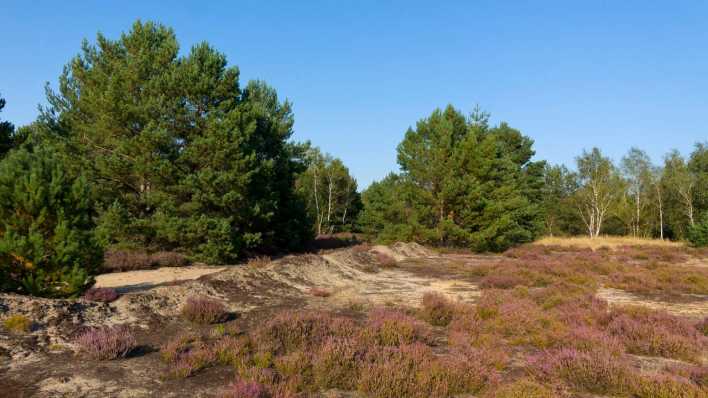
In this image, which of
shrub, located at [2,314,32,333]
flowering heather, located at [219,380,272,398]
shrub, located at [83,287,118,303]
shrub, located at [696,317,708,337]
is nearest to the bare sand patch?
shrub, located at [696,317,708,337]

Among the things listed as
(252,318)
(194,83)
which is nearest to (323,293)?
(252,318)

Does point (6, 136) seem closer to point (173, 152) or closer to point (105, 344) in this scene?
point (173, 152)

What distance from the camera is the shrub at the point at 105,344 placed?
568 cm

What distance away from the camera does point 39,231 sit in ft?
25.9

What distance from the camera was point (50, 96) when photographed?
995 inches

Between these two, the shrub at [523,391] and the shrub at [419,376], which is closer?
the shrub at [523,391]

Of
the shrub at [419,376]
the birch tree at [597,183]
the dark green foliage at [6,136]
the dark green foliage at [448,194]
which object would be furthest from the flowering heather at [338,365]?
the birch tree at [597,183]

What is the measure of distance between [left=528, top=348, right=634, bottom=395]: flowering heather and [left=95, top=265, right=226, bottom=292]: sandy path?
10783 millimetres

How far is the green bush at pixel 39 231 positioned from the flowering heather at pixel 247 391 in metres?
5.49

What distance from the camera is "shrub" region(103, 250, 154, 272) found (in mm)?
16384

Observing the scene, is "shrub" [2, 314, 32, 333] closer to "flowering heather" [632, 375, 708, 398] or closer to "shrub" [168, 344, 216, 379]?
"shrub" [168, 344, 216, 379]

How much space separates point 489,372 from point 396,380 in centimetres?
150

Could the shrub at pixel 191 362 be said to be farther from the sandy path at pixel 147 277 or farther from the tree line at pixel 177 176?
the sandy path at pixel 147 277

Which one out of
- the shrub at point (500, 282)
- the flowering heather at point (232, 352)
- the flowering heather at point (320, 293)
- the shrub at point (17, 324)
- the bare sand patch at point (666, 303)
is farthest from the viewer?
the shrub at point (500, 282)
